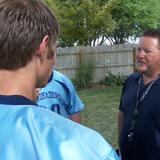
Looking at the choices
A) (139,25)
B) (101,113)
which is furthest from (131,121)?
(139,25)

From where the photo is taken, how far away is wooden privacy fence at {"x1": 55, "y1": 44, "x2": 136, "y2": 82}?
19344 millimetres

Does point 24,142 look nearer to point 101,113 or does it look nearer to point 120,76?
point 101,113

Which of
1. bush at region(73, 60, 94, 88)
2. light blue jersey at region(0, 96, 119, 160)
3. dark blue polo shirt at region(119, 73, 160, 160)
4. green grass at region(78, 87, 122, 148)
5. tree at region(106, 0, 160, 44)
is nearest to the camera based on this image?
light blue jersey at region(0, 96, 119, 160)

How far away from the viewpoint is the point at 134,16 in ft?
88.6

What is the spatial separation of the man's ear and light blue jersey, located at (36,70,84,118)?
2.25 m

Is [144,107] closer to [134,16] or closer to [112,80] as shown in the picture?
[112,80]

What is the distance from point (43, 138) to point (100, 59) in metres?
18.6

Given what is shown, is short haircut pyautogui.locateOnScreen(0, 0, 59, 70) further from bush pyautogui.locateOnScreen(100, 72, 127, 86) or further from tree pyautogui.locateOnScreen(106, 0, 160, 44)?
tree pyautogui.locateOnScreen(106, 0, 160, 44)

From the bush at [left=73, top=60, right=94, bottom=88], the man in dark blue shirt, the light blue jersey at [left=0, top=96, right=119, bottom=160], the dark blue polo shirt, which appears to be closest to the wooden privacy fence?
the bush at [left=73, top=60, right=94, bottom=88]

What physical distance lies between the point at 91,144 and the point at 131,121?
2.62 metres

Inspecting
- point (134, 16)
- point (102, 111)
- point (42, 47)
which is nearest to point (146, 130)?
point (42, 47)

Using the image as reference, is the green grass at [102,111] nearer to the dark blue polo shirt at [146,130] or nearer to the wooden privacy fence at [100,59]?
the wooden privacy fence at [100,59]

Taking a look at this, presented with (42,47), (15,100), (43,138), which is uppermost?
(42,47)

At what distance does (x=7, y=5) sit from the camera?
1644 millimetres
